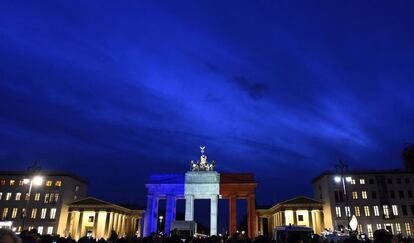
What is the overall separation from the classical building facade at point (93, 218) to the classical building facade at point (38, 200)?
2403 mm

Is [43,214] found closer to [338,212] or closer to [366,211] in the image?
[338,212]

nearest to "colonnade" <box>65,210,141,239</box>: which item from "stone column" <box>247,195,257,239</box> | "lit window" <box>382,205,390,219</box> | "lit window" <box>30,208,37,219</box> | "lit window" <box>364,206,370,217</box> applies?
"lit window" <box>30,208,37,219</box>

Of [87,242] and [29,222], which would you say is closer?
[87,242]

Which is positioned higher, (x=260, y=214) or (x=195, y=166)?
(x=195, y=166)

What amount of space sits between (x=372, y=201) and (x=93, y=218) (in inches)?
2447

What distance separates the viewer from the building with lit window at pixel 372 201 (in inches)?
Result: 2734

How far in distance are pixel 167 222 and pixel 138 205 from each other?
2860cm

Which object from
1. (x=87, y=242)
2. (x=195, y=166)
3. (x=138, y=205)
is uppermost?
(x=195, y=166)

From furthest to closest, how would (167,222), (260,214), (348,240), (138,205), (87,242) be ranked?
1. (138,205)
2. (260,214)
3. (167,222)
4. (87,242)
5. (348,240)

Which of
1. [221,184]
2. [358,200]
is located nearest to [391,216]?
[358,200]

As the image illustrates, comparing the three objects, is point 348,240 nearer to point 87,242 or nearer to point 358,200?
point 87,242

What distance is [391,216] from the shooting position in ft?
228

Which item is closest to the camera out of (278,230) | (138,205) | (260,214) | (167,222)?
(278,230)

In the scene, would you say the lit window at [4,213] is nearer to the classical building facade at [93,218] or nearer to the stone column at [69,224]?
the classical building facade at [93,218]
